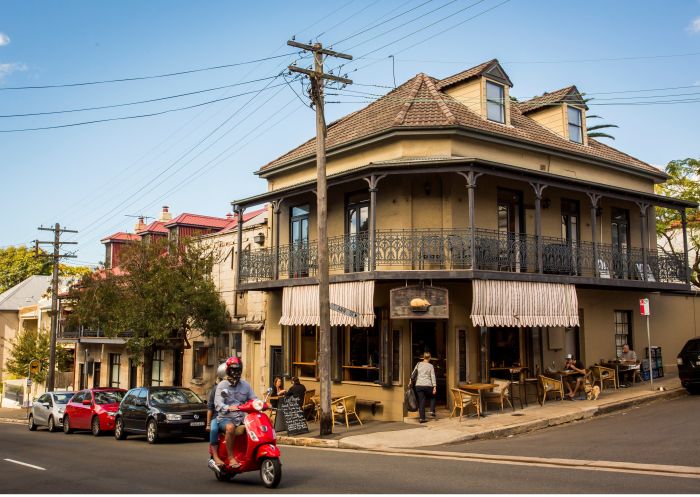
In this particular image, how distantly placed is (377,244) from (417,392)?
4053 millimetres

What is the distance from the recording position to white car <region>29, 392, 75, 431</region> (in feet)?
77.4

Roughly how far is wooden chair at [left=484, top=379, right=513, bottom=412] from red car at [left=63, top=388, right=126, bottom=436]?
10768mm

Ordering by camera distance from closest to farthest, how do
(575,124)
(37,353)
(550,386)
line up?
(550,386)
(575,124)
(37,353)

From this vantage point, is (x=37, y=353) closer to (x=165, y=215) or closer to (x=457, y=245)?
(x=165, y=215)

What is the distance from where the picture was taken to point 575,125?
23594 millimetres

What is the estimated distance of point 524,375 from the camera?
757 inches

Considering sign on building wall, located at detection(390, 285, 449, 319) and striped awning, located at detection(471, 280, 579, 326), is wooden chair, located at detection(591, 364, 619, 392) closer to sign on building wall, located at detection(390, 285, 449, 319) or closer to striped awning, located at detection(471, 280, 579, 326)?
striped awning, located at detection(471, 280, 579, 326)

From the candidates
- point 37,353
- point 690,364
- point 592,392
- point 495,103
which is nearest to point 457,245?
point 592,392

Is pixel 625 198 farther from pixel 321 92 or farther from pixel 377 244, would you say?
pixel 321 92

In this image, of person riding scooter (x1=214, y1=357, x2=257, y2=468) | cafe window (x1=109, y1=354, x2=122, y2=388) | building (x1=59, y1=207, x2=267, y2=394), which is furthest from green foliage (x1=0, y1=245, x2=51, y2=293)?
person riding scooter (x1=214, y1=357, x2=257, y2=468)

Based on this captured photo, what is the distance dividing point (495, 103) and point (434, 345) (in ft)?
25.6

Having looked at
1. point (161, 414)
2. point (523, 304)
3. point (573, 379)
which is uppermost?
point (523, 304)

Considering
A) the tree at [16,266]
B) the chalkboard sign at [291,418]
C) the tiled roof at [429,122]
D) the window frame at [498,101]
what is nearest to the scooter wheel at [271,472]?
the chalkboard sign at [291,418]

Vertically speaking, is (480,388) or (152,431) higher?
(480,388)
